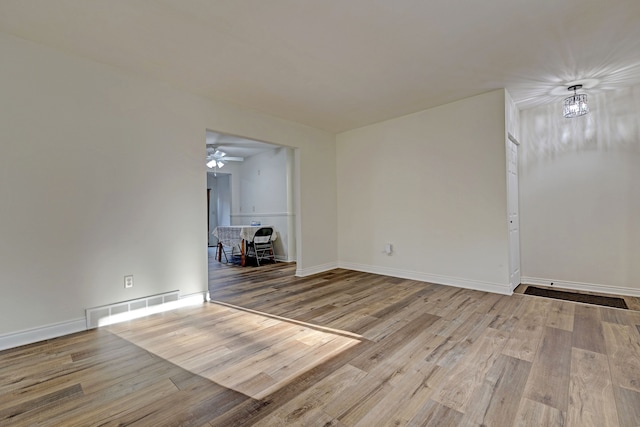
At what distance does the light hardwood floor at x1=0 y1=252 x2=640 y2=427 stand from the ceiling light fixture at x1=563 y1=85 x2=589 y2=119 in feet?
6.93

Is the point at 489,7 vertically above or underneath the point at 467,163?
above

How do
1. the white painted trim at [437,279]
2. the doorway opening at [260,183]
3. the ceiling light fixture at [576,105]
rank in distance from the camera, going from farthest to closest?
1. the doorway opening at [260,183]
2. the white painted trim at [437,279]
3. the ceiling light fixture at [576,105]

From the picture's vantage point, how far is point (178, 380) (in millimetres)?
1666

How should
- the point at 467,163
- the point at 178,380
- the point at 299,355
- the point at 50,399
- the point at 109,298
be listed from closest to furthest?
1. the point at 50,399
2. the point at 178,380
3. the point at 299,355
4. the point at 109,298
5. the point at 467,163

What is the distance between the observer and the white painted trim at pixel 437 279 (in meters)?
3.36

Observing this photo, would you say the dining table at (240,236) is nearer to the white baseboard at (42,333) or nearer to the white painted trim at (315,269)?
the white painted trim at (315,269)

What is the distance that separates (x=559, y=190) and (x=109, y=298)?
528cm

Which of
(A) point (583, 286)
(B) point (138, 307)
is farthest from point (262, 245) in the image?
(A) point (583, 286)

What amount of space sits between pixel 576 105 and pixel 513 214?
1363mm

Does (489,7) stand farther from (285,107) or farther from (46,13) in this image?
(46,13)

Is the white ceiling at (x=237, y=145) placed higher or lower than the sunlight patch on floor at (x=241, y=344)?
higher

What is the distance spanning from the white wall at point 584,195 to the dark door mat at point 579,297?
32cm

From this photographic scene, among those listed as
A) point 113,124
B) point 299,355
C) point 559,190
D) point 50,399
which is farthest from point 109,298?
point 559,190

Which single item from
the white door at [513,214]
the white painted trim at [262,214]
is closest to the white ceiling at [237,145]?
the white painted trim at [262,214]
